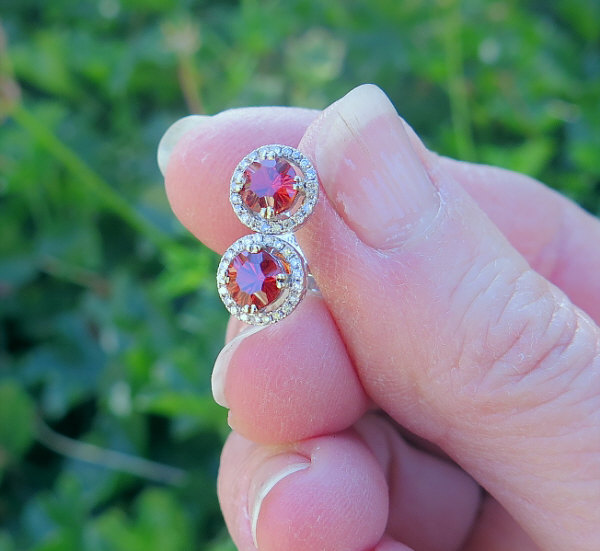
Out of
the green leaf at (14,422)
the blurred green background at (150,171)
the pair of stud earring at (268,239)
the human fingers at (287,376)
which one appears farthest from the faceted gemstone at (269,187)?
the green leaf at (14,422)

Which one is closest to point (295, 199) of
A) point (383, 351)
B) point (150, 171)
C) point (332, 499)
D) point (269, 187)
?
point (269, 187)

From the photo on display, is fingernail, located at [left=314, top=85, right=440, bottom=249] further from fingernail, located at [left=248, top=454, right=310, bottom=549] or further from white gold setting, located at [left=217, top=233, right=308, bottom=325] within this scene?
fingernail, located at [left=248, top=454, right=310, bottom=549]

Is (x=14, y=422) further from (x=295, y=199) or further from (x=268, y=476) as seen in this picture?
(x=295, y=199)

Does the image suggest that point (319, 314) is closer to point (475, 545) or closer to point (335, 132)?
point (335, 132)

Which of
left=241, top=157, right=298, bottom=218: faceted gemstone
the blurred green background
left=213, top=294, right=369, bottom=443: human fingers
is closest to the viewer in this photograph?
left=241, top=157, right=298, bottom=218: faceted gemstone

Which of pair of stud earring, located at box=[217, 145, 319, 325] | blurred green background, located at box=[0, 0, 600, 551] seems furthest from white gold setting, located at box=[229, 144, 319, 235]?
blurred green background, located at box=[0, 0, 600, 551]

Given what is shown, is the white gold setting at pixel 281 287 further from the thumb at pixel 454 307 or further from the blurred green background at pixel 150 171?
the blurred green background at pixel 150 171

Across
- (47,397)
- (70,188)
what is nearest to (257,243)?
(47,397)
